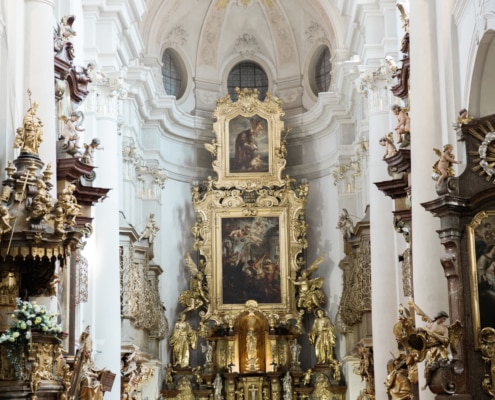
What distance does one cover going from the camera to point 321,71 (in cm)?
3247

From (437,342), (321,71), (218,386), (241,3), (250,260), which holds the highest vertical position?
(241,3)

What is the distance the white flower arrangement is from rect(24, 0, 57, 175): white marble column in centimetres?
269

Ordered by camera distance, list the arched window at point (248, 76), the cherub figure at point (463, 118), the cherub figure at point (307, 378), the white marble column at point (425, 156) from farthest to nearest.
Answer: the arched window at point (248, 76) < the cherub figure at point (307, 378) < the white marble column at point (425, 156) < the cherub figure at point (463, 118)

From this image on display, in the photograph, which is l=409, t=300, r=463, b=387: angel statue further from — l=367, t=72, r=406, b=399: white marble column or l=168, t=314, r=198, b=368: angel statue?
l=168, t=314, r=198, b=368: angel statue

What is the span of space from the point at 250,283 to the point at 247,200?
2.38 metres

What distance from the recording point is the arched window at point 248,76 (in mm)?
33562

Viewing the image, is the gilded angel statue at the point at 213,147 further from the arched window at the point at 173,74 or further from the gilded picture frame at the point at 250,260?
the arched window at the point at 173,74

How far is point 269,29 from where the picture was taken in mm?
33031

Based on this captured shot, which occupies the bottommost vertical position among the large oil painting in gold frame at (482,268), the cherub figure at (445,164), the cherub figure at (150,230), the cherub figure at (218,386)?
the cherub figure at (218,386)

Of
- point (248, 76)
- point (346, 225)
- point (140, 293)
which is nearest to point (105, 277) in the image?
point (140, 293)

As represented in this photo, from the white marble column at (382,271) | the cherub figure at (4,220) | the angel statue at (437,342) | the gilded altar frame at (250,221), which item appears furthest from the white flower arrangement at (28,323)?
the gilded altar frame at (250,221)

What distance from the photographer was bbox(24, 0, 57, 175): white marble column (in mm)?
15148

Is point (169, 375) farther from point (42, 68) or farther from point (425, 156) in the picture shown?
point (425, 156)

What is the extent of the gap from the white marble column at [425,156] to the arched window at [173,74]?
1698cm
